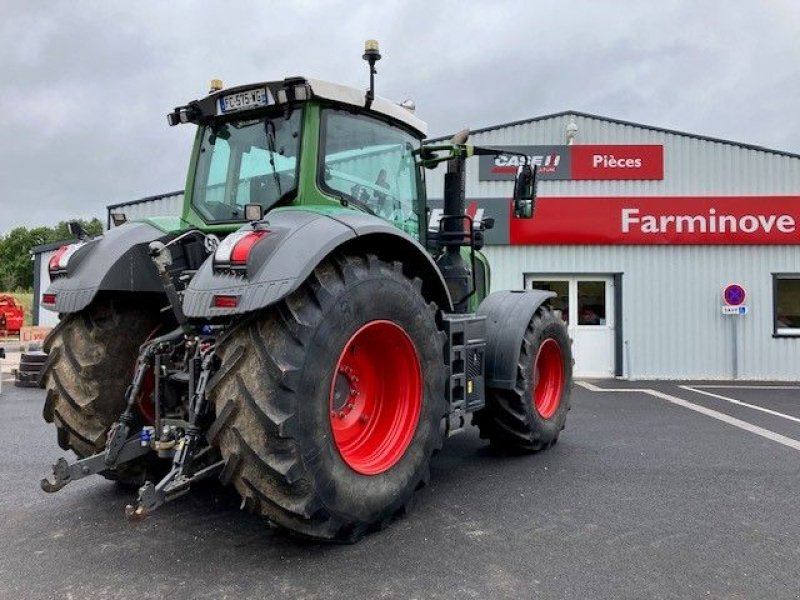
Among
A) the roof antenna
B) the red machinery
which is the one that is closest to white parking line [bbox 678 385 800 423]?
the roof antenna

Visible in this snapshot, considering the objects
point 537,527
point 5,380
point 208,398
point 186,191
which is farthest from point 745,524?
point 5,380

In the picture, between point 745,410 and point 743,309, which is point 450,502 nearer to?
point 745,410

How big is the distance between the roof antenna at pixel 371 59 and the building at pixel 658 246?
343 inches

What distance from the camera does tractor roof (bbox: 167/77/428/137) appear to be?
3438mm

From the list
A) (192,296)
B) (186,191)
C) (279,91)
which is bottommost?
(192,296)

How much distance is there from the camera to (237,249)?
280 cm

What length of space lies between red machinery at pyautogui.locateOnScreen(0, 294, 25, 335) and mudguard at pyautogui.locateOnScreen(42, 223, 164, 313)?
2110 cm

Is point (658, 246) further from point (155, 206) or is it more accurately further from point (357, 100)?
point (155, 206)

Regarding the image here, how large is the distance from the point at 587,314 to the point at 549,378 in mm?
7959

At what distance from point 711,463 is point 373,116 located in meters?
3.82

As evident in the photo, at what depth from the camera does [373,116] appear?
13.3 ft

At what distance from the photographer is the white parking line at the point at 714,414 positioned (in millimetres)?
6012

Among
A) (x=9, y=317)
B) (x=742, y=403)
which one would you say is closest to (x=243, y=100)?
(x=742, y=403)

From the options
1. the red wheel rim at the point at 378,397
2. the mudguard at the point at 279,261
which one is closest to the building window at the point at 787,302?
the red wheel rim at the point at 378,397
